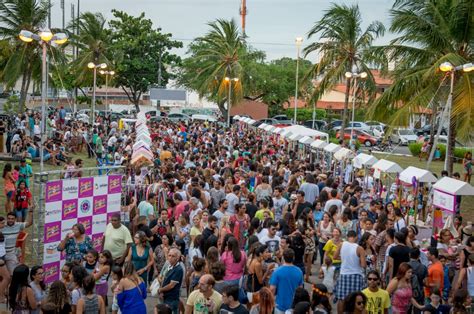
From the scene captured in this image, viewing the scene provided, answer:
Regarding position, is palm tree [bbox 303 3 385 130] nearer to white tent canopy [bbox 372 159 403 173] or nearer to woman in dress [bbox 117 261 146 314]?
white tent canopy [bbox 372 159 403 173]

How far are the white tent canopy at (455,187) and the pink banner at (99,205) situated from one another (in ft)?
22.9

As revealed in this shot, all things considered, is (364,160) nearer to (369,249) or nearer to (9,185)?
(369,249)

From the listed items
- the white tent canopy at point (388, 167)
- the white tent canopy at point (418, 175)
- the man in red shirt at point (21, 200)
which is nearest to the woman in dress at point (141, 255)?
the man in red shirt at point (21, 200)

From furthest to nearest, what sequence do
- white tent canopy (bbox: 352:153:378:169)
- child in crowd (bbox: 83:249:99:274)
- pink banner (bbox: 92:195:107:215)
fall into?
white tent canopy (bbox: 352:153:378:169) → pink banner (bbox: 92:195:107:215) → child in crowd (bbox: 83:249:99:274)

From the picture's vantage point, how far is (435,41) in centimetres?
2128

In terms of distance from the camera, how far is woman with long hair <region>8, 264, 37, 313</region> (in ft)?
26.8

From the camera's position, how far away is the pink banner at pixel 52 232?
37.6ft

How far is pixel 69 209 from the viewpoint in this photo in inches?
468

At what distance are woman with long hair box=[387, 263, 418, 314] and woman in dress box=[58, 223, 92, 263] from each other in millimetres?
4509

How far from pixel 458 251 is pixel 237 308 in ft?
16.9

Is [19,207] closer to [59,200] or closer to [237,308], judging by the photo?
[59,200]

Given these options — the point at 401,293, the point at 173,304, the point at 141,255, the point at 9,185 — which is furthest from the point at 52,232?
the point at 401,293

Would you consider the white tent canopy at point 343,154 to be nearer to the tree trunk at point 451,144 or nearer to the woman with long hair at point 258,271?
the tree trunk at point 451,144

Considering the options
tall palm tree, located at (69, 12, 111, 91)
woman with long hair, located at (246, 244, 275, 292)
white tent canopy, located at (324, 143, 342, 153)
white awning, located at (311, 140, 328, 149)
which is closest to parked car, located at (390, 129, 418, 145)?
tall palm tree, located at (69, 12, 111, 91)
